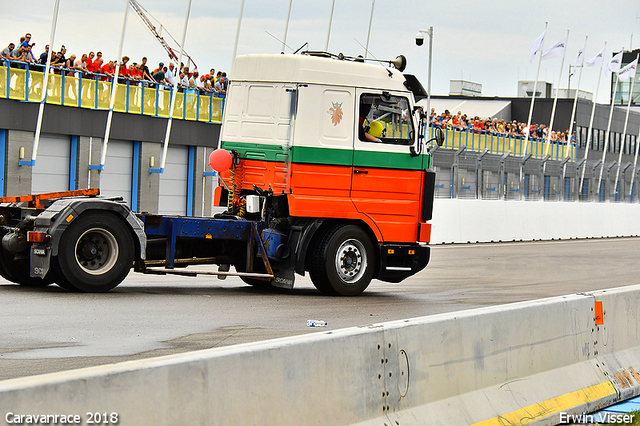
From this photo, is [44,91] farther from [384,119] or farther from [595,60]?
[595,60]

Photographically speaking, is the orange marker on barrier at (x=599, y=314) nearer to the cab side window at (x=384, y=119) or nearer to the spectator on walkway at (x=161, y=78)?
the cab side window at (x=384, y=119)

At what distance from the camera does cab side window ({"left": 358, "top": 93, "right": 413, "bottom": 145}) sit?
13.1m

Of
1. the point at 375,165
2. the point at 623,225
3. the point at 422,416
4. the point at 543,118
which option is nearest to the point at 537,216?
the point at 623,225

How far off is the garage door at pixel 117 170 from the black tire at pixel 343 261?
64.0 feet

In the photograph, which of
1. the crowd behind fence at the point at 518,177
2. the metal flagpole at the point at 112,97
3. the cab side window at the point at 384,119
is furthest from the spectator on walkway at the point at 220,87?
the cab side window at the point at 384,119

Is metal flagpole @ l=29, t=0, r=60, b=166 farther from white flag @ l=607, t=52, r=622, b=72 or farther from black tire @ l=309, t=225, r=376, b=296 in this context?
white flag @ l=607, t=52, r=622, b=72

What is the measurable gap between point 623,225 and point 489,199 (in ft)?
40.5

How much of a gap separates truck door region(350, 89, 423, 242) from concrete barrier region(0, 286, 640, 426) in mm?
5382

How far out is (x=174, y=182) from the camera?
3444cm

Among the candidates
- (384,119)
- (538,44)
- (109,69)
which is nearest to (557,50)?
(538,44)

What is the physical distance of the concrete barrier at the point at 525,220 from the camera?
30.8 meters

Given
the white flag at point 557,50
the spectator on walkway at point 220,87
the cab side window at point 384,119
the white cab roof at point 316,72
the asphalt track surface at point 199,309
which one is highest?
the white flag at point 557,50

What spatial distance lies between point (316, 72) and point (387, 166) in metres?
1.65

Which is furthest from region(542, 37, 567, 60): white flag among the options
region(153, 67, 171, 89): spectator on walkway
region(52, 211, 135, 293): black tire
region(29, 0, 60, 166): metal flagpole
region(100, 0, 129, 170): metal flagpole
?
region(52, 211, 135, 293): black tire
